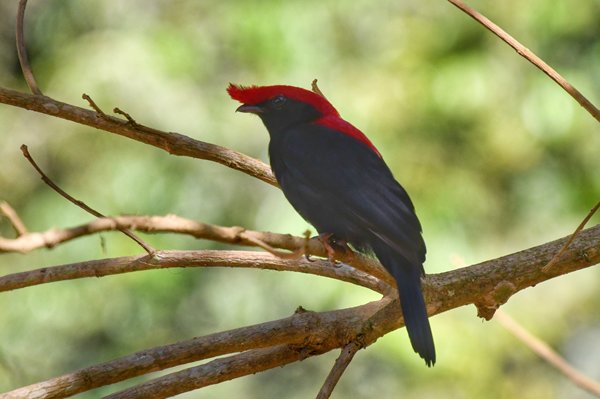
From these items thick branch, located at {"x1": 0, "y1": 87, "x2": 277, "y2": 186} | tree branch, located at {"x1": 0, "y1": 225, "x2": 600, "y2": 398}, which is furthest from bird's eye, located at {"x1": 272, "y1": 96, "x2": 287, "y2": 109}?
tree branch, located at {"x1": 0, "y1": 225, "x2": 600, "y2": 398}

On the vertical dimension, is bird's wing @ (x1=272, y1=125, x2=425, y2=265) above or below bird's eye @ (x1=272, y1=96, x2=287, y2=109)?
below

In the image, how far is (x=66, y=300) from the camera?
6.42 meters

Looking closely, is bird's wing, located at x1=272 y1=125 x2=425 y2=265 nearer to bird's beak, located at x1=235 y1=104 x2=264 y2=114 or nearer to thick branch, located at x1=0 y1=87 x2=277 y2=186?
bird's beak, located at x1=235 y1=104 x2=264 y2=114

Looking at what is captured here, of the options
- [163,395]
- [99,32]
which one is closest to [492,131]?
[99,32]

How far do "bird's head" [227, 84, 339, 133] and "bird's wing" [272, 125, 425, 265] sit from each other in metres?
0.07

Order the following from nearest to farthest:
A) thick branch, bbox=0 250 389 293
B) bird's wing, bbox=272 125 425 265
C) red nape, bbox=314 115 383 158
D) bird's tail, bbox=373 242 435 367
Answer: thick branch, bbox=0 250 389 293, bird's tail, bbox=373 242 435 367, bird's wing, bbox=272 125 425 265, red nape, bbox=314 115 383 158

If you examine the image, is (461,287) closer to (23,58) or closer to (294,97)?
(294,97)

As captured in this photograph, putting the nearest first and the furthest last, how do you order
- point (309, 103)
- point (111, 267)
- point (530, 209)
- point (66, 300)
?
point (111, 267)
point (309, 103)
point (66, 300)
point (530, 209)

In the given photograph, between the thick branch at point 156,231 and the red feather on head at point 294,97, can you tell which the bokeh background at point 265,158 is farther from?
the thick branch at point 156,231

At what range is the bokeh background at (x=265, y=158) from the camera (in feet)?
20.5

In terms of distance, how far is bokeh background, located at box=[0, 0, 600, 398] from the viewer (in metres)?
6.26

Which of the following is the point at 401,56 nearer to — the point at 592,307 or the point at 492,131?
the point at 492,131

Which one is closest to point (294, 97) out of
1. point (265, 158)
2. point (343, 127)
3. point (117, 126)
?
point (343, 127)

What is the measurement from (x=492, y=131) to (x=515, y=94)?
0.27 metres
